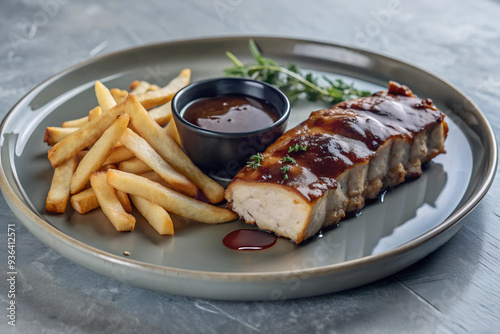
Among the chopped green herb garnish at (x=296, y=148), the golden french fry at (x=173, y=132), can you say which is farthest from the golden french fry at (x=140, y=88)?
the chopped green herb garnish at (x=296, y=148)

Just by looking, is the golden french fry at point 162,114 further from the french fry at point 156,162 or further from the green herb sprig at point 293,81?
the green herb sprig at point 293,81

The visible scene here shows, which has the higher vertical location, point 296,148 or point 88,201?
point 296,148

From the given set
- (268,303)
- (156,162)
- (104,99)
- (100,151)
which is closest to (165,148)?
(156,162)

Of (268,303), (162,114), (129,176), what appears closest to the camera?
(268,303)

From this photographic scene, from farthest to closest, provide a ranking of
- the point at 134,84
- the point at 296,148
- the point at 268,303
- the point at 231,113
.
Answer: the point at 134,84 < the point at 231,113 < the point at 296,148 < the point at 268,303

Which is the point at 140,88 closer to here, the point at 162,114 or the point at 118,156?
the point at 162,114

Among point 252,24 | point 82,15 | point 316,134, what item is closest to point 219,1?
point 252,24

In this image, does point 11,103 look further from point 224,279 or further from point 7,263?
point 224,279
